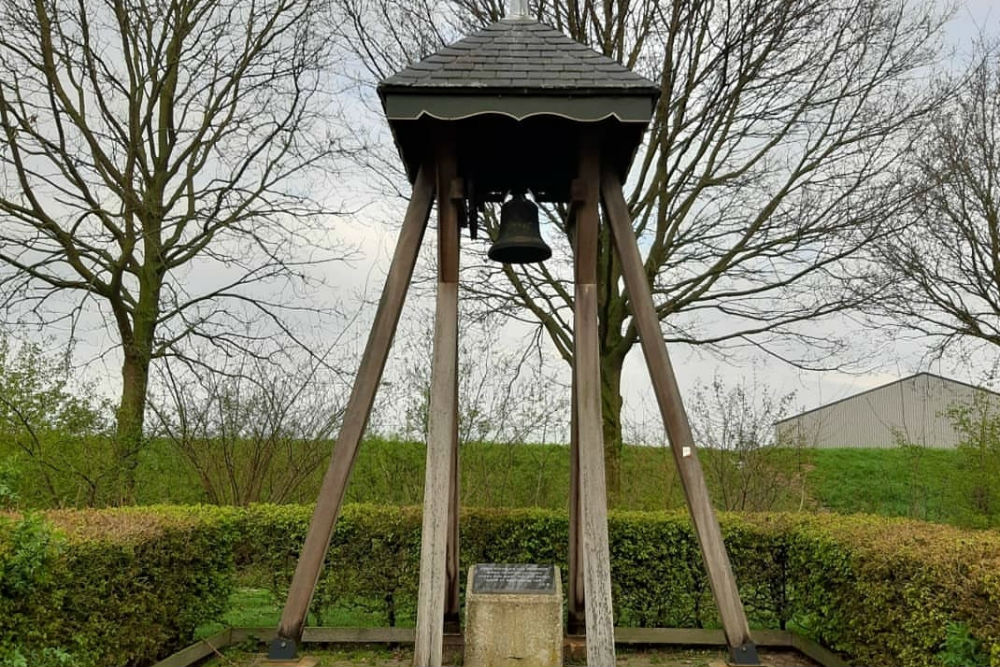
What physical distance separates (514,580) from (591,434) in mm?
1743

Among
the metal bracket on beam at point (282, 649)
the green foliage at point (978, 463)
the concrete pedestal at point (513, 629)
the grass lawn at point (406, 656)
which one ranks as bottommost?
the grass lawn at point (406, 656)

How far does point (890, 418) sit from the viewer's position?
50.8 ft

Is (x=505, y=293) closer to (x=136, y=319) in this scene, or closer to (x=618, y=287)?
(x=618, y=287)

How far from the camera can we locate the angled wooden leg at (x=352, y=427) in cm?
349

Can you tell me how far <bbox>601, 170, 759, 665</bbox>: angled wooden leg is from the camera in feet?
11.2

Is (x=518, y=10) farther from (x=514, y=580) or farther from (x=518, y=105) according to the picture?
(x=514, y=580)

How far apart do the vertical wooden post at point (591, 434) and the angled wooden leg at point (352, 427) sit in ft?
2.95

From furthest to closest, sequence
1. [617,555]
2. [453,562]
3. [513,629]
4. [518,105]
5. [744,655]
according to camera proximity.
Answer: [617,555], [453,562], [513,629], [518,105], [744,655]

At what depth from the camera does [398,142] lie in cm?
394

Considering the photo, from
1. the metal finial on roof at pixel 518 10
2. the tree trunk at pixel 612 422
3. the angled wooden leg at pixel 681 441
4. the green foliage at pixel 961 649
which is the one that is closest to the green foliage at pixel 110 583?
the angled wooden leg at pixel 681 441

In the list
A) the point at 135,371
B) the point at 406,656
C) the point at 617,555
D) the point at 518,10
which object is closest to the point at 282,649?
the point at 406,656

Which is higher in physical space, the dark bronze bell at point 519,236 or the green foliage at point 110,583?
the dark bronze bell at point 519,236

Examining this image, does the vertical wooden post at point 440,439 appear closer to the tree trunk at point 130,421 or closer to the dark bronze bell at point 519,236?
the dark bronze bell at point 519,236

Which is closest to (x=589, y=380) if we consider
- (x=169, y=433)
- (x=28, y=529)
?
(x=28, y=529)
